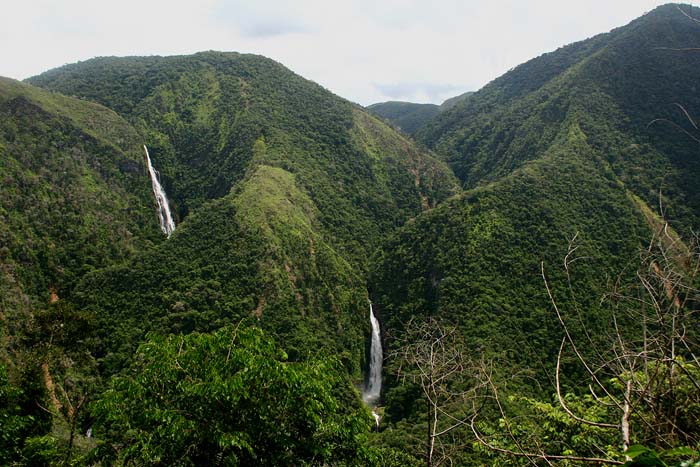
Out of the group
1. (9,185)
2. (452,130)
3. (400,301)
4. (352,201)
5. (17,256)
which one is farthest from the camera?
(452,130)

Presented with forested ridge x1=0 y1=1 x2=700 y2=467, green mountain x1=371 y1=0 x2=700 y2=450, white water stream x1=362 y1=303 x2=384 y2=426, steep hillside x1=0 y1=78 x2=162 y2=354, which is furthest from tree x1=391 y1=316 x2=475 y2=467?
steep hillside x1=0 y1=78 x2=162 y2=354

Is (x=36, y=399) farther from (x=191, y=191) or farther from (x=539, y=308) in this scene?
(x=191, y=191)

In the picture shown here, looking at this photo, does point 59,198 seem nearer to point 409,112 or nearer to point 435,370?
point 435,370

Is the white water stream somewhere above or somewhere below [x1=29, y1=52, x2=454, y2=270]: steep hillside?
below

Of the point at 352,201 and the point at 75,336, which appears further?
the point at 352,201

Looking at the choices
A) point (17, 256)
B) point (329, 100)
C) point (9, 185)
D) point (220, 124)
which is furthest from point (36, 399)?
point (329, 100)

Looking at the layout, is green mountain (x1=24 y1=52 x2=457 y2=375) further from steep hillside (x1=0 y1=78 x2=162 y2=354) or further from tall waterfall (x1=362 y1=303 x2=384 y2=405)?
steep hillside (x1=0 y1=78 x2=162 y2=354)

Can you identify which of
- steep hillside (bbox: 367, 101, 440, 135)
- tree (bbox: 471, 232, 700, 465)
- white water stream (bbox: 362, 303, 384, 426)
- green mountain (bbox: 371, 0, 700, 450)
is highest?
steep hillside (bbox: 367, 101, 440, 135)

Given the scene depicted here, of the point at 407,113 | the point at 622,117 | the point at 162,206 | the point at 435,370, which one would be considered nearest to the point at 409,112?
the point at 407,113
